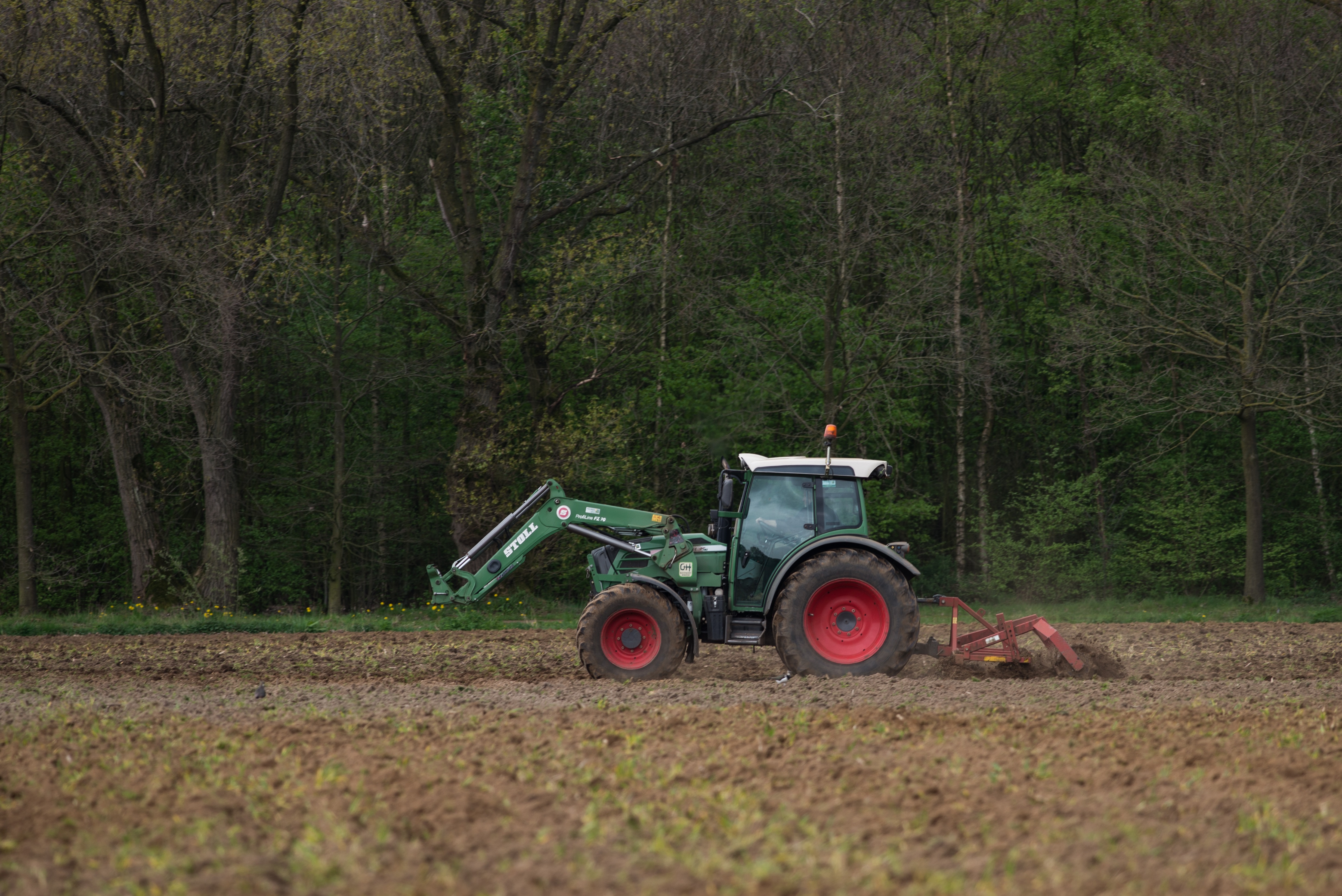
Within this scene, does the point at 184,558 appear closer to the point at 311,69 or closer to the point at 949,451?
the point at 311,69

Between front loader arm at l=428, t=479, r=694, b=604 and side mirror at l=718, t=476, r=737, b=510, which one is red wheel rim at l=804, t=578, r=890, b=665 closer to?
side mirror at l=718, t=476, r=737, b=510

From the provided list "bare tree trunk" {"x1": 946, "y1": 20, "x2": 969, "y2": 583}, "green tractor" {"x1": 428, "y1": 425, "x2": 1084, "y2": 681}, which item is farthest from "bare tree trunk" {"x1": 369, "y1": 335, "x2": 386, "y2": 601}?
"green tractor" {"x1": 428, "y1": 425, "x2": 1084, "y2": 681}

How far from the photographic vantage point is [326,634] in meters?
14.3

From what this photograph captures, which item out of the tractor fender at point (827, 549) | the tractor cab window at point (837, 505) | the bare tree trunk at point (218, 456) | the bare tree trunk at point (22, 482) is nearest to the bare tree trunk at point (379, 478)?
the bare tree trunk at point (218, 456)

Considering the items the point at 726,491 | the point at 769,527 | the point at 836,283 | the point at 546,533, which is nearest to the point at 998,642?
the point at 769,527

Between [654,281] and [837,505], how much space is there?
12157 millimetres

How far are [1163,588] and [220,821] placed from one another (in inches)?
808

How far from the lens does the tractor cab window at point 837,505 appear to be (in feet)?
34.1

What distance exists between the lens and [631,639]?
1019 centimetres

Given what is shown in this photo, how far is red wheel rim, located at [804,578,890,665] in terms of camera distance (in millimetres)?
10211

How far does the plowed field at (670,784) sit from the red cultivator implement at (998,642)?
236 millimetres

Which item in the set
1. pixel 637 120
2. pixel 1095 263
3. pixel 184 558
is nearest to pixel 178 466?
pixel 184 558

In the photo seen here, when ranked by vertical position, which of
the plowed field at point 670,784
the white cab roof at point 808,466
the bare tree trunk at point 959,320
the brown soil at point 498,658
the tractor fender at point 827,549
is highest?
the bare tree trunk at point 959,320

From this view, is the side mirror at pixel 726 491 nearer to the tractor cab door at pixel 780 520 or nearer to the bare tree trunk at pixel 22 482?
the tractor cab door at pixel 780 520
